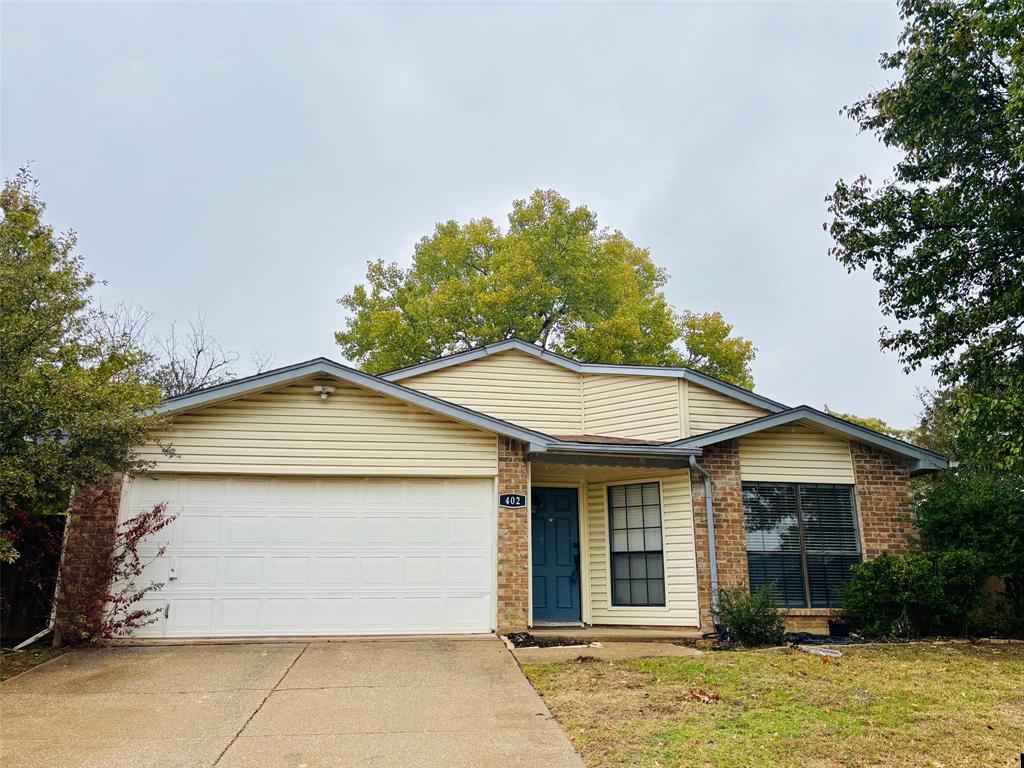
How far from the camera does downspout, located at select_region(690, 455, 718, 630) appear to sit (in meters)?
10.3

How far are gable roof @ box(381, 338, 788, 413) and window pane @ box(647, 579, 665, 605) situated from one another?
3.77 m

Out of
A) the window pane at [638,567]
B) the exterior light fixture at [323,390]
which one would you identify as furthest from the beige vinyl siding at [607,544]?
the exterior light fixture at [323,390]

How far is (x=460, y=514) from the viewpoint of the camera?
9.84 m

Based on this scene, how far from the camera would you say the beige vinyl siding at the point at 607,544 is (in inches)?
418

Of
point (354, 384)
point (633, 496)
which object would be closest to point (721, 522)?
point (633, 496)

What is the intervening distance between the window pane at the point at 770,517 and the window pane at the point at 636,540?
65.0 inches

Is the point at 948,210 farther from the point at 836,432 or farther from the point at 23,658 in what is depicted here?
the point at 23,658

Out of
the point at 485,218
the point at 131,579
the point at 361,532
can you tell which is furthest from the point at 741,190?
the point at 131,579

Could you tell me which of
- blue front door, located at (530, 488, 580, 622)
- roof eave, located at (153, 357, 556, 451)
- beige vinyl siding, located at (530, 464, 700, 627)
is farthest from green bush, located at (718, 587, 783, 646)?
roof eave, located at (153, 357, 556, 451)

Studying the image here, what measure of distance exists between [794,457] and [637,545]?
9.62ft

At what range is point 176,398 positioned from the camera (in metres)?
9.16

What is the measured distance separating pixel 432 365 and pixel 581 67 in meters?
8.98

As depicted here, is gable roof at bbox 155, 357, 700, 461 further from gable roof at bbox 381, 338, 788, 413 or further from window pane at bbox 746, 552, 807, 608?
window pane at bbox 746, 552, 807, 608

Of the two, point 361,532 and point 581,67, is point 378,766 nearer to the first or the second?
point 361,532
